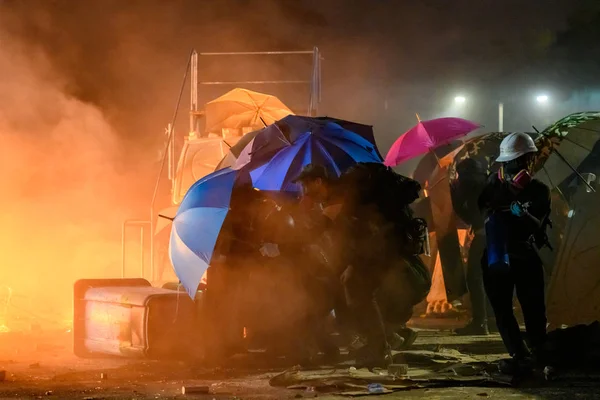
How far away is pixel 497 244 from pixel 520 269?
268 millimetres

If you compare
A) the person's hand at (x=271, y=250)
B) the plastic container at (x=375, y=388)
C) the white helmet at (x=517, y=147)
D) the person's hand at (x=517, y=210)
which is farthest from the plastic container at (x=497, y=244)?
the person's hand at (x=271, y=250)

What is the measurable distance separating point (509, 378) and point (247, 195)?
273 centimetres

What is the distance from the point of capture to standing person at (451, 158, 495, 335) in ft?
27.1

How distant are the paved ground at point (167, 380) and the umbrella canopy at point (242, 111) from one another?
Answer: 5.40m

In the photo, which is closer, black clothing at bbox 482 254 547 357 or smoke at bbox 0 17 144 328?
black clothing at bbox 482 254 547 357

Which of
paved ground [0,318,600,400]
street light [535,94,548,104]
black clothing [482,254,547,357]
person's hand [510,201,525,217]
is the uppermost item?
street light [535,94,548,104]

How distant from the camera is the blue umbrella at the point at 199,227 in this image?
6.60m

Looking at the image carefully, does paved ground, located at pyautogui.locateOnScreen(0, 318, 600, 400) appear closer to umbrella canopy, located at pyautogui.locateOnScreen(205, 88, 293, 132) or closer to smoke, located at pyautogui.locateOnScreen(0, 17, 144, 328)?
umbrella canopy, located at pyautogui.locateOnScreen(205, 88, 293, 132)

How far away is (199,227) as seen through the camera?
22.0 feet

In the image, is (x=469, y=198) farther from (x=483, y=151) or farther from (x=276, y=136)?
(x=276, y=136)

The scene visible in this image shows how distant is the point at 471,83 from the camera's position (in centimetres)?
2700

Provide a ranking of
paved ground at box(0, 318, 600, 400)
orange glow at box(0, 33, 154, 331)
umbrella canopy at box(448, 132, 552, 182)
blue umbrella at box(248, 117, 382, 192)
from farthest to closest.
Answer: orange glow at box(0, 33, 154, 331)
umbrella canopy at box(448, 132, 552, 182)
blue umbrella at box(248, 117, 382, 192)
paved ground at box(0, 318, 600, 400)

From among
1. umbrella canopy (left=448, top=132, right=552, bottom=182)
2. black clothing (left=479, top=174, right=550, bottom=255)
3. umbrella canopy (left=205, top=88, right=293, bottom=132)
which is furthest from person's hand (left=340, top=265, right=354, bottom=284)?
umbrella canopy (left=205, top=88, right=293, bottom=132)

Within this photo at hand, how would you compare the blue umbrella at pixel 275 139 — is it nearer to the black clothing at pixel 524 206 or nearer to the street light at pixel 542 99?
the black clothing at pixel 524 206
